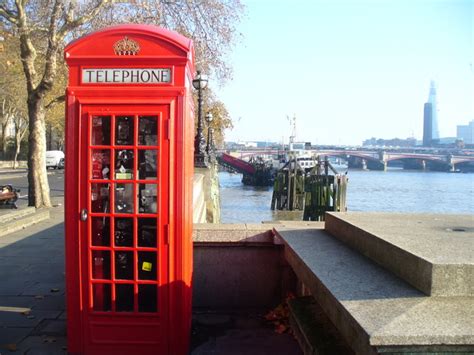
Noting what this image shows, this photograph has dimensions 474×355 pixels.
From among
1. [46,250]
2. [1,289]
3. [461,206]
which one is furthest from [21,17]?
[461,206]

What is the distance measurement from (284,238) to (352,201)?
133 ft

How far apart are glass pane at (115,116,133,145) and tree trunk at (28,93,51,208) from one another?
11.3 meters

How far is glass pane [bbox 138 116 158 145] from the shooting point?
386 cm

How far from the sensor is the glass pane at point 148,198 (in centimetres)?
388

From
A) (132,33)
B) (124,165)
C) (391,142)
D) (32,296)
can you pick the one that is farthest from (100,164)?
(391,142)

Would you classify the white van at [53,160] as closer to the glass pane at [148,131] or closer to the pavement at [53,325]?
the pavement at [53,325]

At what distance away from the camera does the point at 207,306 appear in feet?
17.0

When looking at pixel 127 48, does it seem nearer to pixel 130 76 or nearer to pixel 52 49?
pixel 130 76

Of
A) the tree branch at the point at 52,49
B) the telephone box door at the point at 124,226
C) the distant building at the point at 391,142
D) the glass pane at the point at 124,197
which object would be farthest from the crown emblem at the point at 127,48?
the distant building at the point at 391,142

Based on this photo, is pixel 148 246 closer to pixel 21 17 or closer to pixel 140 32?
pixel 140 32

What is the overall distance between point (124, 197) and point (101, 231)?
12.7 inches

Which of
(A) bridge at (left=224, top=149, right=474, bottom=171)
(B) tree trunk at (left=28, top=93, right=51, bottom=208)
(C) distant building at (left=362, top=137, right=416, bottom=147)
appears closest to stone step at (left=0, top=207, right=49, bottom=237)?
(B) tree trunk at (left=28, top=93, right=51, bottom=208)

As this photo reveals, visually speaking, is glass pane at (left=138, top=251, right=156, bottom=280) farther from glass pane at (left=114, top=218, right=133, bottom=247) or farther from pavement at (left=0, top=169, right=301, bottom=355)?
pavement at (left=0, top=169, right=301, bottom=355)

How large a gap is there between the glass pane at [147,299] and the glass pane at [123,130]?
1.13 meters
